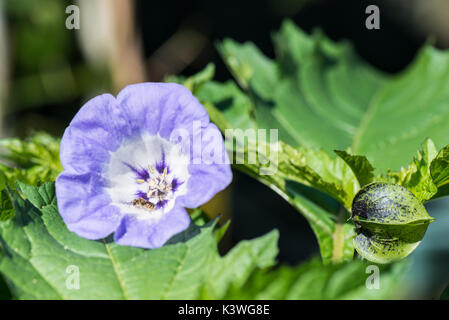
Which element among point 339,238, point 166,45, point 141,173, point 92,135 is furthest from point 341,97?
point 166,45

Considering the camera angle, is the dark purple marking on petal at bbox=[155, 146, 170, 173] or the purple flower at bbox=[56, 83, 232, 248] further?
the dark purple marking on petal at bbox=[155, 146, 170, 173]

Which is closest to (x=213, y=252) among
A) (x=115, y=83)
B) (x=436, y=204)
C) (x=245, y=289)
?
(x=245, y=289)

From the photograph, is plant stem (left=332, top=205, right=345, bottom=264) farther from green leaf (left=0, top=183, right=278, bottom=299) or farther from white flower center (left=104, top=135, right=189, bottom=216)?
white flower center (left=104, top=135, right=189, bottom=216)

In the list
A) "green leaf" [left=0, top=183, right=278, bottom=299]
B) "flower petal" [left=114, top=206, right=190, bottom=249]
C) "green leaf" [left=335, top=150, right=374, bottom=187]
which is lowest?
"green leaf" [left=0, top=183, right=278, bottom=299]

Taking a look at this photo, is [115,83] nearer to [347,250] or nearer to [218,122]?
[218,122]

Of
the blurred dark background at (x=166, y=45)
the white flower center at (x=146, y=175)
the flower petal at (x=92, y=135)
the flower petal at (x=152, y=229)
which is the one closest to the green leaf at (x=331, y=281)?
the flower petal at (x=152, y=229)

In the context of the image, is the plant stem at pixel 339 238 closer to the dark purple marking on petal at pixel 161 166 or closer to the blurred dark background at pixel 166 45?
the dark purple marking on petal at pixel 161 166

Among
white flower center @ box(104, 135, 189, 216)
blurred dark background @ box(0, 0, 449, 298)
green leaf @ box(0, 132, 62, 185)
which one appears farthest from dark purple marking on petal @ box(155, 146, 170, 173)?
blurred dark background @ box(0, 0, 449, 298)

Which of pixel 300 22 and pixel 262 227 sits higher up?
pixel 300 22
